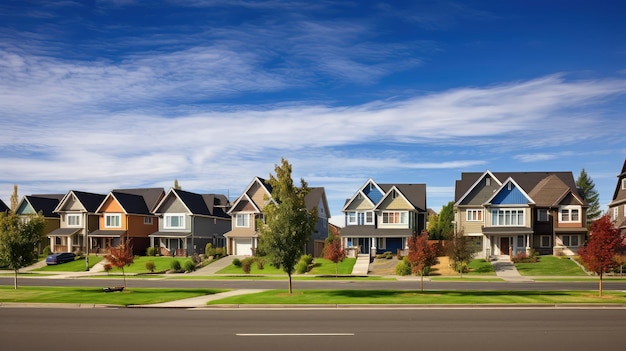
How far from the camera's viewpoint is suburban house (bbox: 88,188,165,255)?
7544cm

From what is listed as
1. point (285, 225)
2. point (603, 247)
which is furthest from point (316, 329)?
point (603, 247)

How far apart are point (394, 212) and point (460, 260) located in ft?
58.0

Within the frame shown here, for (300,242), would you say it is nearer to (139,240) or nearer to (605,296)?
(605,296)

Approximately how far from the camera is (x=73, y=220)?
257 feet

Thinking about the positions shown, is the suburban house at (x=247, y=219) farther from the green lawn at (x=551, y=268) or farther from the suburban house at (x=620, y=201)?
the suburban house at (x=620, y=201)

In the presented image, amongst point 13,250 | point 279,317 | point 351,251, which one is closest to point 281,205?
point 279,317

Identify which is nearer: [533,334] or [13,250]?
[533,334]

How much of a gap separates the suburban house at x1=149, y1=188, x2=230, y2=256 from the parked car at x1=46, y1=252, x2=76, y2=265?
9601mm

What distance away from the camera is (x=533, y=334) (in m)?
16.7

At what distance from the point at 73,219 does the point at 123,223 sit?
7963 millimetres

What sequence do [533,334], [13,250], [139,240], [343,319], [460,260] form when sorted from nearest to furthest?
[533,334], [343,319], [13,250], [460,260], [139,240]

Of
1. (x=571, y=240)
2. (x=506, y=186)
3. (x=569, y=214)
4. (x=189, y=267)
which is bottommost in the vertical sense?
(x=189, y=267)

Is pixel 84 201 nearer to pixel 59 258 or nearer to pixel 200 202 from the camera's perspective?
pixel 59 258

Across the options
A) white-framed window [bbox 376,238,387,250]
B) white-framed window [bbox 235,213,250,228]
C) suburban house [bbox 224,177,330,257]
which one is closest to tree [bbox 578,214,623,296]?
white-framed window [bbox 376,238,387,250]
